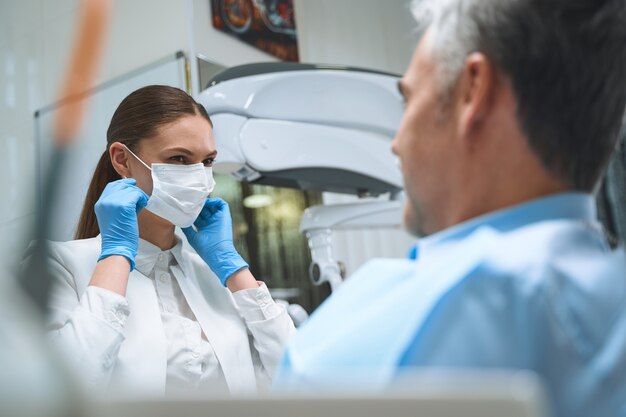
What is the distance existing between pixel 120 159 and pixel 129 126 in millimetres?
77

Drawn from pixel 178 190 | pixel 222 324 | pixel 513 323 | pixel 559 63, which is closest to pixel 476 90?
pixel 559 63

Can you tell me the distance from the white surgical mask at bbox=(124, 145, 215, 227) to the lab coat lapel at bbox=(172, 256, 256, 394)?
0.16 m

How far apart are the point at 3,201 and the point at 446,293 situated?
0.72m

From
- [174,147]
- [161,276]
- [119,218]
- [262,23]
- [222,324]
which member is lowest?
[222,324]

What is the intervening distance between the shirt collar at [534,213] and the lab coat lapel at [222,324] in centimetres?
84

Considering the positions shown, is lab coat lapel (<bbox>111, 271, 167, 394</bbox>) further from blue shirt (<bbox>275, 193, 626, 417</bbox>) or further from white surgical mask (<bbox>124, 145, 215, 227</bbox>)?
blue shirt (<bbox>275, 193, 626, 417</bbox>)

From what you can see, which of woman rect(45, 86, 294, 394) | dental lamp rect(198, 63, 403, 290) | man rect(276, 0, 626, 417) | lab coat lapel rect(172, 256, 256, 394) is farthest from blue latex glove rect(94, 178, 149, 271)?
man rect(276, 0, 626, 417)

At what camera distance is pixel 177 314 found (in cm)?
153

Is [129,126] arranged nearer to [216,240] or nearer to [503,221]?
[216,240]

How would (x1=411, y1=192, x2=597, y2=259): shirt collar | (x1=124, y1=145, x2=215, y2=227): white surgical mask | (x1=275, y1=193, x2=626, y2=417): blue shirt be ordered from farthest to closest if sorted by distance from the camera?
(x1=124, y1=145, x2=215, y2=227): white surgical mask → (x1=411, y1=192, x2=597, y2=259): shirt collar → (x1=275, y1=193, x2=626, y2=417): blue shirt

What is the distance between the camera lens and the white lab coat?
48.1 inches

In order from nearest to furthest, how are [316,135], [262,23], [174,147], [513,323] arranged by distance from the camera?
[513,323] < [174,147] < [316,135] < [262,23]

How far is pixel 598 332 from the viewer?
0.68 metres

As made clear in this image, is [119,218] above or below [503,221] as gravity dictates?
below
